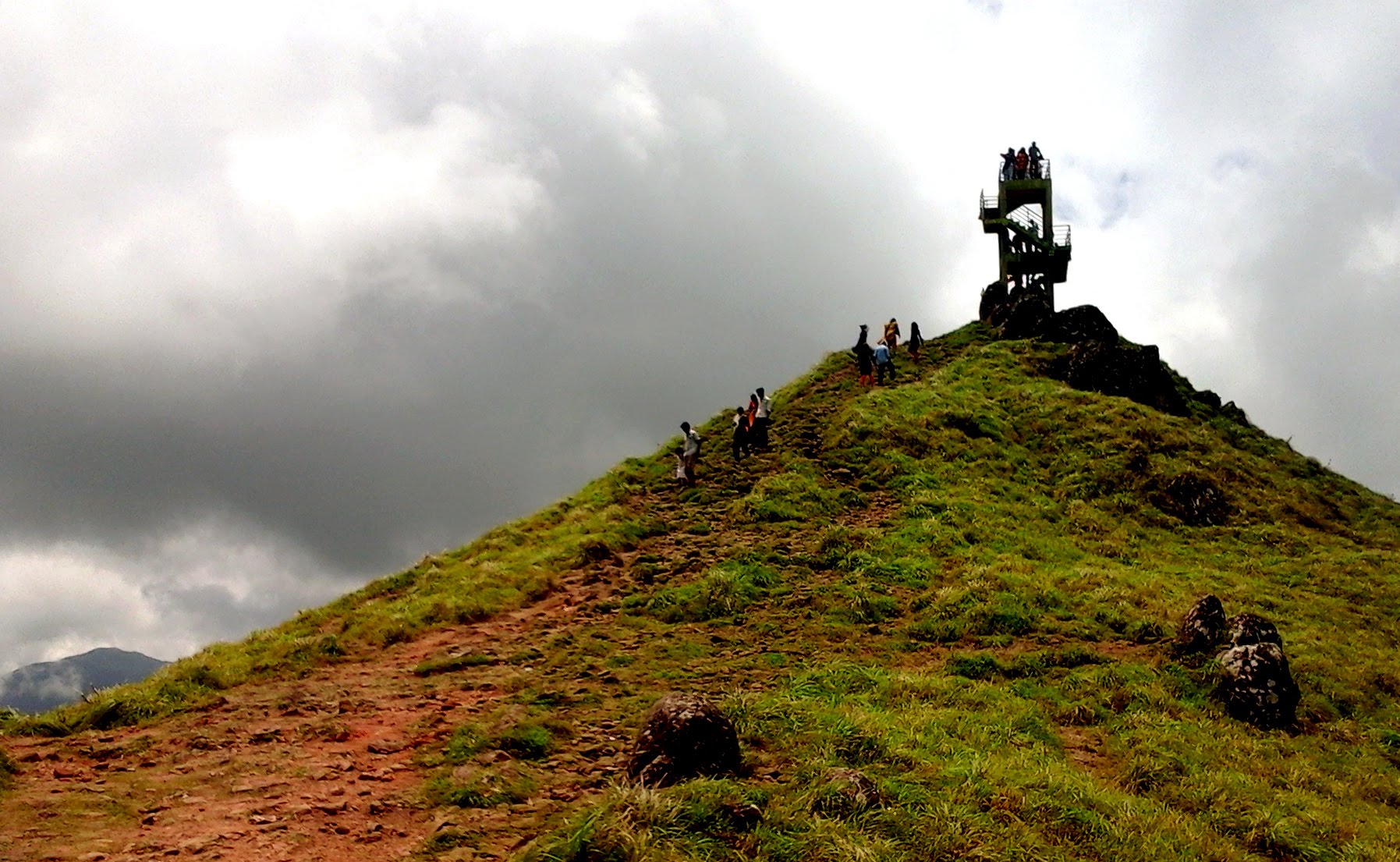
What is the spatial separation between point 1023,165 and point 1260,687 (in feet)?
172

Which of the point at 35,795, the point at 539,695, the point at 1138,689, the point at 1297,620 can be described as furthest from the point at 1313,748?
the point at 35,795

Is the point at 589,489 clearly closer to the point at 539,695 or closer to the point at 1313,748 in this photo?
the point at 539,695

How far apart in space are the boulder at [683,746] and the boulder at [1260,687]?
9456 mm

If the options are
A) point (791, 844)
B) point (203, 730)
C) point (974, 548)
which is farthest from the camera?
point (974, 548)

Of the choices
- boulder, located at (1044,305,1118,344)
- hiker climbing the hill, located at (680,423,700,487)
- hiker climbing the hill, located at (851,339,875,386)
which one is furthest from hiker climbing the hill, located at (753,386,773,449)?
boulder, located at (1044,305,1118,344)

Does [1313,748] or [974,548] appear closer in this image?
[1313,748]

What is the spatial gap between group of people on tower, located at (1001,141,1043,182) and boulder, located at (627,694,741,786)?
57076 mm

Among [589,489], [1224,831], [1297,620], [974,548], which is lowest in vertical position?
[1224,831]

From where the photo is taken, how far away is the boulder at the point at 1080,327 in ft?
156

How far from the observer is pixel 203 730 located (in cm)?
1253

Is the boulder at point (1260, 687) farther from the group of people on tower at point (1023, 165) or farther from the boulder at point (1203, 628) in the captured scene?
the group of people on tower at point (1023, 165)

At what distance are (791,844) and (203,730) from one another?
9.59 meters

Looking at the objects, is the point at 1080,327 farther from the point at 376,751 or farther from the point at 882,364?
the point at 376,751

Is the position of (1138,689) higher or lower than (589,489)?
lower
